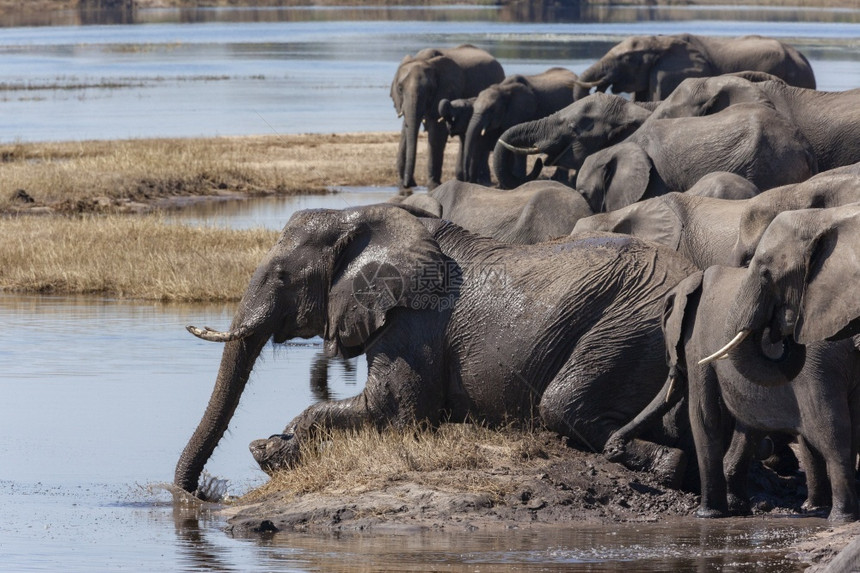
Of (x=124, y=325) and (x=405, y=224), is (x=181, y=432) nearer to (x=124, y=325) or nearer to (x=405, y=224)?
(x=405, y=224)

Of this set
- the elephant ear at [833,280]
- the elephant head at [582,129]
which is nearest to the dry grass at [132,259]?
the elephant head at [582,129]

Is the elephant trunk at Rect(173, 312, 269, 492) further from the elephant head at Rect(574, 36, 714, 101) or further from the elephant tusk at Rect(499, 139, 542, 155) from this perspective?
the elephant head at Rect(574, 36, 714, 101)

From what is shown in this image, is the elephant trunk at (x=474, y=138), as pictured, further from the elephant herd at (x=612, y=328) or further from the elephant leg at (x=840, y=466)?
the elephant leg at (x=840, y=466)

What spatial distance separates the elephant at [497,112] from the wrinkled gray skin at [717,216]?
10.3m

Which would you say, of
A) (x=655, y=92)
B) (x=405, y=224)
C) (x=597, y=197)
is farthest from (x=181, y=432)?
(x=655, y=92)

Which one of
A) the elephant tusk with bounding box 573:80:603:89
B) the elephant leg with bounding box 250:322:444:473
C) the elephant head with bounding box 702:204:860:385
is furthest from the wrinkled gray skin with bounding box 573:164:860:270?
the elephant tusk with bounding box 573:80:603:89

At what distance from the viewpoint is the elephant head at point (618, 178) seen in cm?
1437

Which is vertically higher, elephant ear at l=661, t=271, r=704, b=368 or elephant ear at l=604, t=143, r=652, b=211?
elephant ear at l=661, t=271, r=704, b=368

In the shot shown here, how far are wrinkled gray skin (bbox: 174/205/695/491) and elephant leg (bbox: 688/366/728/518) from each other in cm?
64

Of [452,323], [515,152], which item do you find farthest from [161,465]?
[515,152]

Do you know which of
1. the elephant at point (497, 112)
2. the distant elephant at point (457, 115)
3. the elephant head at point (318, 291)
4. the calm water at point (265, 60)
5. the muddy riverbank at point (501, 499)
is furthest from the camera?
the calm water at point (265, 60)

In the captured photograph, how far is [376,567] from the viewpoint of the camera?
7.25 meters

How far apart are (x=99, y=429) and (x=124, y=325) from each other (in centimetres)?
375

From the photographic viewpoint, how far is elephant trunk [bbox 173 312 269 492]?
921cm
